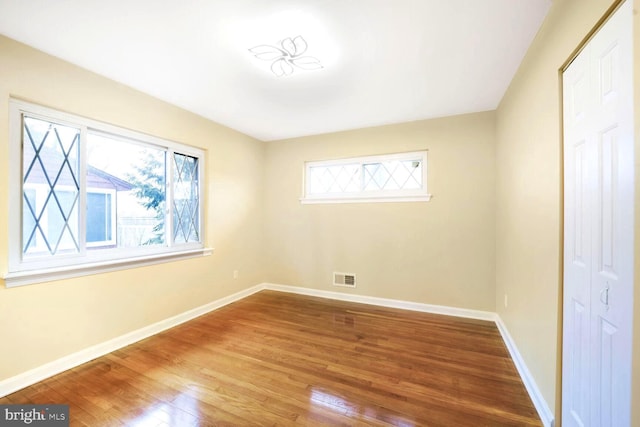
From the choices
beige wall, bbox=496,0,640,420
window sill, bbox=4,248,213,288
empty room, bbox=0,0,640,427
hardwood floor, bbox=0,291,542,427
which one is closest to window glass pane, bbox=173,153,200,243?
empty room, bbox=0,0,640,427

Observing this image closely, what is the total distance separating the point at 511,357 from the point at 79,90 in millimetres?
4377

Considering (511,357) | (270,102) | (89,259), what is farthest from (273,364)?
(270,102)

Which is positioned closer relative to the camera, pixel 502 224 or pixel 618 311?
pixel 618 311

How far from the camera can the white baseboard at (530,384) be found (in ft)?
4.90

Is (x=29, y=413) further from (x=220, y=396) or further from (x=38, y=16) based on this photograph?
(x=38, y=16)

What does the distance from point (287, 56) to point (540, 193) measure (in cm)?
206

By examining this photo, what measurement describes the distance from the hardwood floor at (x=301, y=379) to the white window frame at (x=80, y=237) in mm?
795

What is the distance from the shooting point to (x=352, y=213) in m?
3.72

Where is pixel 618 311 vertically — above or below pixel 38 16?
below

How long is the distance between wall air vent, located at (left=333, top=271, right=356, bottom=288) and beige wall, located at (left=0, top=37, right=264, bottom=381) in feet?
4.55

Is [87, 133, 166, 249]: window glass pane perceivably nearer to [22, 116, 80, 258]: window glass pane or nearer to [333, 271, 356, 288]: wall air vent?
[22, 116, 80, 258]: window glass pane

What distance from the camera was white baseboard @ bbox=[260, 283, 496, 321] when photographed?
3072 mm

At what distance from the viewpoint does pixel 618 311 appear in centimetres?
97

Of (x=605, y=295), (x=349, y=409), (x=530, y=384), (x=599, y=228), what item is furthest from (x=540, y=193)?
(x=349, y=409)
